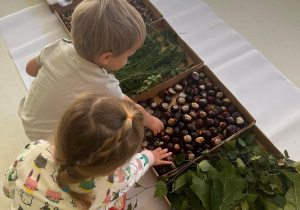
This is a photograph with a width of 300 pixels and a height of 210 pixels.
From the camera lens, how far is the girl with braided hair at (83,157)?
2.03ft

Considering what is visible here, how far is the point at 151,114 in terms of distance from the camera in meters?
1.22

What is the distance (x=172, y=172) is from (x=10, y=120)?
0.90 m

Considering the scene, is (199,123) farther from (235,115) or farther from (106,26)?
(106,26)

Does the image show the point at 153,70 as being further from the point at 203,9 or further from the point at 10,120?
the point at 10,120

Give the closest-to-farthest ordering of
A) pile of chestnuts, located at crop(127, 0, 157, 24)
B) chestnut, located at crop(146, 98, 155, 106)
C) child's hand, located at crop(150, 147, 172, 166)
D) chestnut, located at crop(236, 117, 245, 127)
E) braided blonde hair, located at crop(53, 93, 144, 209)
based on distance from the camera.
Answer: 1. braided blonde hair, located at crop(53, 93, 144, 209)
2. child's hand, located at crop(150, 147, 172, 166)
3. chestnut, located at crop(236, 117, 245, 127)
4. chestnut, located at crop(146, 98, 155, 106)
5. pile of chestnuts, located at crop(127, 0, 157, 24)

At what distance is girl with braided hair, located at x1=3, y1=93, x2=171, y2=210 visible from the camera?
619 mm

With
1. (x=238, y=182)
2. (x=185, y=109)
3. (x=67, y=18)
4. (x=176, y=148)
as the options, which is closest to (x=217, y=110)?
(x=185, y=109)

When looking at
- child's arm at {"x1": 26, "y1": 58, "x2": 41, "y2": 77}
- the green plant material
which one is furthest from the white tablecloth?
child's arm at {"x1": 26, "y1": 58, "x2": 41, "y2": 77}

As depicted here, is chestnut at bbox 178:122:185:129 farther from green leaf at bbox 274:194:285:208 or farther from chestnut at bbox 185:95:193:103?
green leaf at bbox 274:194:285:208

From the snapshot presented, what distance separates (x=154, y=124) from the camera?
1.14m

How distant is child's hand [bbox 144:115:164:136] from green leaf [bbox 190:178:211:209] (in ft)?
0.89

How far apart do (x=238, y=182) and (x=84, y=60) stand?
67cm

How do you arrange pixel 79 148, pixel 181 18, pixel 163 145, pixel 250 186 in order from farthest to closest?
pixel 181 18 → pixel 163 145 → pixel 250 186 → pixel 79 148

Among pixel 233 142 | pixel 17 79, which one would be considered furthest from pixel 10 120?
pixel 233 142
